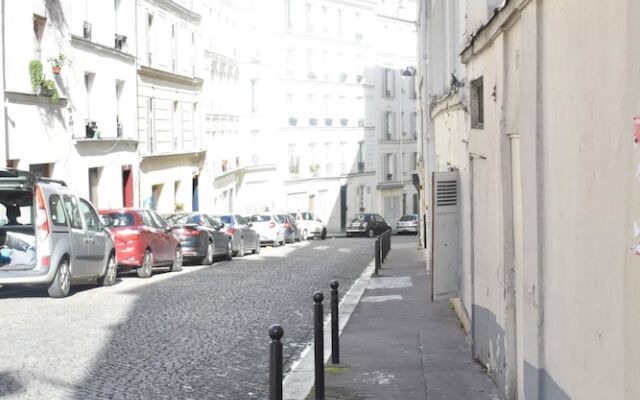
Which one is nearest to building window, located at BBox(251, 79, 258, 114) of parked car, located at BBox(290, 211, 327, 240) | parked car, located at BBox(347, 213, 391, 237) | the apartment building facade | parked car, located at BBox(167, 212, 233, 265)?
parked car, located at BBox(347, 213, 391, 237)

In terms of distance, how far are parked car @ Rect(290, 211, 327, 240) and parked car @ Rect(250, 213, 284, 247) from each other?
27.6 feet

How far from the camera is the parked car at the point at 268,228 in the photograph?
43.7 m

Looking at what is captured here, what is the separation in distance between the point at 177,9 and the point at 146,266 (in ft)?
73.7

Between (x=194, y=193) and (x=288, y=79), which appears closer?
(x=194, y=193)

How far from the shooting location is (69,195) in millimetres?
18859

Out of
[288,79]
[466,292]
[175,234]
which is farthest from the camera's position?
[288,79]

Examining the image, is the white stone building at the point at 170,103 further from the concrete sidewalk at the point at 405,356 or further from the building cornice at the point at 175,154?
the concrete sidewalk at the point at 405,356

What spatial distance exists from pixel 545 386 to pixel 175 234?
21.0 meters

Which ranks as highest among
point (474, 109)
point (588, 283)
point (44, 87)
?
point (44, 87)

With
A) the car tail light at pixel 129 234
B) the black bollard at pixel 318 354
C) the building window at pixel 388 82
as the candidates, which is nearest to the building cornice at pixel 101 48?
the car tail light at pixel 129 234

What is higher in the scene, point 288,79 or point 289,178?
point 288,79

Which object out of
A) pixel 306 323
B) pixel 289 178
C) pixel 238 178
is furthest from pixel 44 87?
pixel 289 178

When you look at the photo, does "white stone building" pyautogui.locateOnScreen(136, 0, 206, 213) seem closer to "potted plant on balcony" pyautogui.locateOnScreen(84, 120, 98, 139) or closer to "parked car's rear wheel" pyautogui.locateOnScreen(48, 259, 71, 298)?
"potted plant on balcony" pyautogui.locateOnScreen(84, 120, 98, 139)

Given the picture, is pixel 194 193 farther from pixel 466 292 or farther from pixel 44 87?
pixel 466 292
